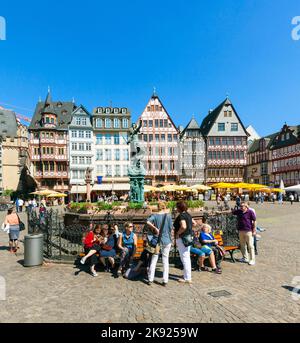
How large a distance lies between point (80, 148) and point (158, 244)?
1626 inches

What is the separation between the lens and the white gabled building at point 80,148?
43969 mm

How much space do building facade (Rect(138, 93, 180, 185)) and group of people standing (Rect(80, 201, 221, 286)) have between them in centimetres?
3831

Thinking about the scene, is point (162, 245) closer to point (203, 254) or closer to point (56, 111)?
point (203, 254)

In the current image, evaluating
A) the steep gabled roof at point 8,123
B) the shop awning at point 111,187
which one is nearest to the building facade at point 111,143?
the shop awning at point 111,187

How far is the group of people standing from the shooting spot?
5898mm

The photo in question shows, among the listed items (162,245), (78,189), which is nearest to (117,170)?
(78,189)

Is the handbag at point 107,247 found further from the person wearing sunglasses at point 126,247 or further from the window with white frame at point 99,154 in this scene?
the window with white frame at point 99,154

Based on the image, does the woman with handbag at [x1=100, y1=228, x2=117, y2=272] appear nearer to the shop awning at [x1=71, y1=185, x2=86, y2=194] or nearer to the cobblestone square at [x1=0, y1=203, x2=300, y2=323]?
the cobblestone square at [x1=0, y1=203, x2=300, y2=323]

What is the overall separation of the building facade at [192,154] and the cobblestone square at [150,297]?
4118cm

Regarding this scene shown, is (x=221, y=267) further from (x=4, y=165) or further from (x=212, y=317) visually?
(x=4, y=165)

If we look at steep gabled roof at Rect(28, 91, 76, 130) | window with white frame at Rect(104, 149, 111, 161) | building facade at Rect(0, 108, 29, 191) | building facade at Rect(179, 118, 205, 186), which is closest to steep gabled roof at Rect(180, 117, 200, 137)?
building facade at Rect(179, 118, 205, 186)

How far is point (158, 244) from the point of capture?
5.94m
